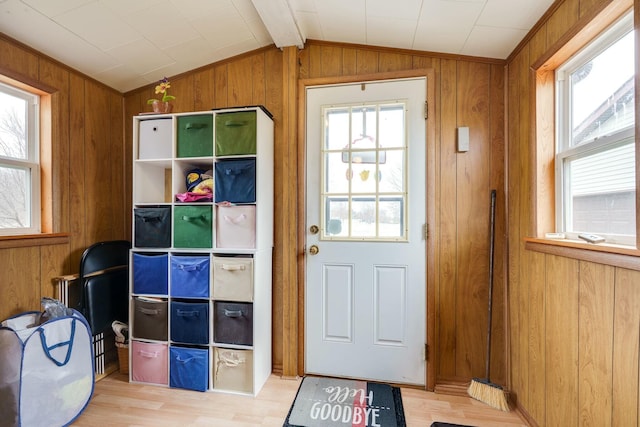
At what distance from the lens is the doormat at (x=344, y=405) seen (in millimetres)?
1660

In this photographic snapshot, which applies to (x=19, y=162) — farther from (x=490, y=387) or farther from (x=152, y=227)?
(x=490, y=387)

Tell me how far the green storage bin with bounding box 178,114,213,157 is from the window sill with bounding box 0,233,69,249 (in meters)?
0.95

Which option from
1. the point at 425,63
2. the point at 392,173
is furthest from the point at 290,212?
the point at 425,63

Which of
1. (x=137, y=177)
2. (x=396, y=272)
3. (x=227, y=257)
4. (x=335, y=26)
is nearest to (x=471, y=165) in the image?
(x=396, y=272)

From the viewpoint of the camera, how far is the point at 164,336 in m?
2.01

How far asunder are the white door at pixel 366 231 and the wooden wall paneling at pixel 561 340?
2.25ft

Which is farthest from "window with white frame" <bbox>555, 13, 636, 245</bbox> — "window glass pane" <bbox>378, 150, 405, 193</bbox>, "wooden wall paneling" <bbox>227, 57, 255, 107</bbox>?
"wooden wall paneling" <bbox>227, 57, 255, 107</bbox>

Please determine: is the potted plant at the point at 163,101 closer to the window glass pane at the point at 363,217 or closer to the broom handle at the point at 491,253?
the window glass pane at the point at 363,217

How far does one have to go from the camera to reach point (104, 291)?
208 centimetres

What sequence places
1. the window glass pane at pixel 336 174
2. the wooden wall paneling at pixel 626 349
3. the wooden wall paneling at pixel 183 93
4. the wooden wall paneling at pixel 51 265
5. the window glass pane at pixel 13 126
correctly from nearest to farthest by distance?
the wooden wall paneling at pixel 626 349 → the window glass pane at pixel 13 126 → the wooden wall paneling at pixel 51 265 → the window glass pane at pixel 336 174 → the wooden wall paneling at pixel 183 93

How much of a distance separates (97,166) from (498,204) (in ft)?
9.53

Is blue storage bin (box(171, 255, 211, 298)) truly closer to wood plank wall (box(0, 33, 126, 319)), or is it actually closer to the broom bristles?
wood plank wall (box(0, 33, 126, 319))

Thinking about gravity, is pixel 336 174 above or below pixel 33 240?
above

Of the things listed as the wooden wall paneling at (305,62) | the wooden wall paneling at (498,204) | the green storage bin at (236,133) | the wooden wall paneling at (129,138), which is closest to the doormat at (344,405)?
the wooden wall paneling at (498,204)
